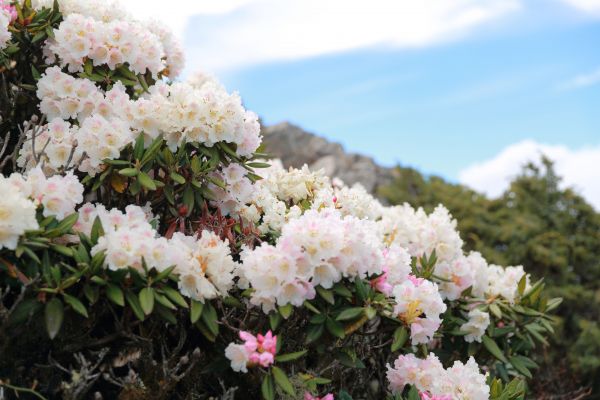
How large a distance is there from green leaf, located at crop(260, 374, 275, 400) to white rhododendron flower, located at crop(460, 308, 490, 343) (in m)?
1.75

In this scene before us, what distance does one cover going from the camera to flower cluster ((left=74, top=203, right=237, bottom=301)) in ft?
9.41

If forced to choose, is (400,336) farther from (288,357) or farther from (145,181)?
(145,181)

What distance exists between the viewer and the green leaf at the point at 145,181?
317cm

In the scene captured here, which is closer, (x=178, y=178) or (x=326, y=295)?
(x=326, y=295)

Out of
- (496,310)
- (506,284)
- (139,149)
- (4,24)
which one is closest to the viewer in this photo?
(139,149)

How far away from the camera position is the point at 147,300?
2.79 m

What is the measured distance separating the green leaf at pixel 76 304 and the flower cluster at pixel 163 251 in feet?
0.60

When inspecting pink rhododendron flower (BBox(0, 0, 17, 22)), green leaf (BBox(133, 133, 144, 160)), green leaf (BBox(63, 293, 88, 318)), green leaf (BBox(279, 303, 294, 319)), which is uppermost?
pink rhododendron flower (BBox(0, 0, 17, 22))

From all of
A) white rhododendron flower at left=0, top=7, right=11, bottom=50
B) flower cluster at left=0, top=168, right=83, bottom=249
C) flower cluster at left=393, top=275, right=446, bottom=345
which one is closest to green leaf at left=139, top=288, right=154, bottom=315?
flower cluster at left=0, top=168, right=83, bottom=249

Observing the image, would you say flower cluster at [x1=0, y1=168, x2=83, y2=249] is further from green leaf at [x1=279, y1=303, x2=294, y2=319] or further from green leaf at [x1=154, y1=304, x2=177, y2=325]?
green leaf at [x1=279, y1=303, x2=294, y2=319]

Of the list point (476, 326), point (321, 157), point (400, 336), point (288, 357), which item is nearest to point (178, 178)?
point (288, 357)

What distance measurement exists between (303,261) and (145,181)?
822mm

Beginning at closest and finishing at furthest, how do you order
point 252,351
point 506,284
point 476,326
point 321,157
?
point 252,351, point 476,326, point 506,284, point 321,157

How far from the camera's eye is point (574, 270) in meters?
8.65
